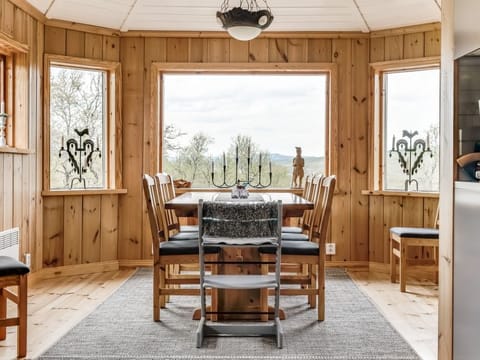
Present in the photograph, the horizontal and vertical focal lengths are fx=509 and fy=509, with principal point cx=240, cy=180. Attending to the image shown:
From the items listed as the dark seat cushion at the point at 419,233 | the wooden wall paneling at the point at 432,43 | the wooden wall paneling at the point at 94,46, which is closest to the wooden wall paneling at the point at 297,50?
the wooden wall paneling at the point at 432,43

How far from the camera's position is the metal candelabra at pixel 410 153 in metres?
4.93

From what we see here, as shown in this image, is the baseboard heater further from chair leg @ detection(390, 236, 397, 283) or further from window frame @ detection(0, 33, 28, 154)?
chair leg @ detection(390, 236, 397, 283)

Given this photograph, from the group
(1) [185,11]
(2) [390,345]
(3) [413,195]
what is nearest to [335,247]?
(3) [413,195]

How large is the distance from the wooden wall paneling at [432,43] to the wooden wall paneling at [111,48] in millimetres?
2994

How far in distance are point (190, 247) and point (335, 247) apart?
226 cm

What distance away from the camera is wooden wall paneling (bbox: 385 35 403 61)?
16.3ft

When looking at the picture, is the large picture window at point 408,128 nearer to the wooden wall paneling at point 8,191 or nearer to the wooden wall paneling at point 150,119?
the wooden wall paneling at point 150,119

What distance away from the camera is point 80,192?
4.81 metres

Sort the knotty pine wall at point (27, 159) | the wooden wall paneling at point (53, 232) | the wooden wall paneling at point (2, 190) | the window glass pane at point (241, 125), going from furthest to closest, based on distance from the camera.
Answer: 1. the window glass pane at point (241, 125)
2. the wooden wall paneling at point (53, 232)
3. the knotty pine wall at point (27, 159)
4. the wooden wall paneling at point (2, 190)

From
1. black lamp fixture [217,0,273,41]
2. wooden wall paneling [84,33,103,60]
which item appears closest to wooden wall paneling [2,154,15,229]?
wooden wall paneling [84,33,103,60]

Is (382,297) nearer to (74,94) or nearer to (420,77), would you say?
(420,77)

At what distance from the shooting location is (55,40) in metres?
4.71

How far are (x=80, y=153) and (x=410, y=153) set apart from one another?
322 cm

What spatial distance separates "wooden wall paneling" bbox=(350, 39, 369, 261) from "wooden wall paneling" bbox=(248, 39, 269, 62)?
88cm
